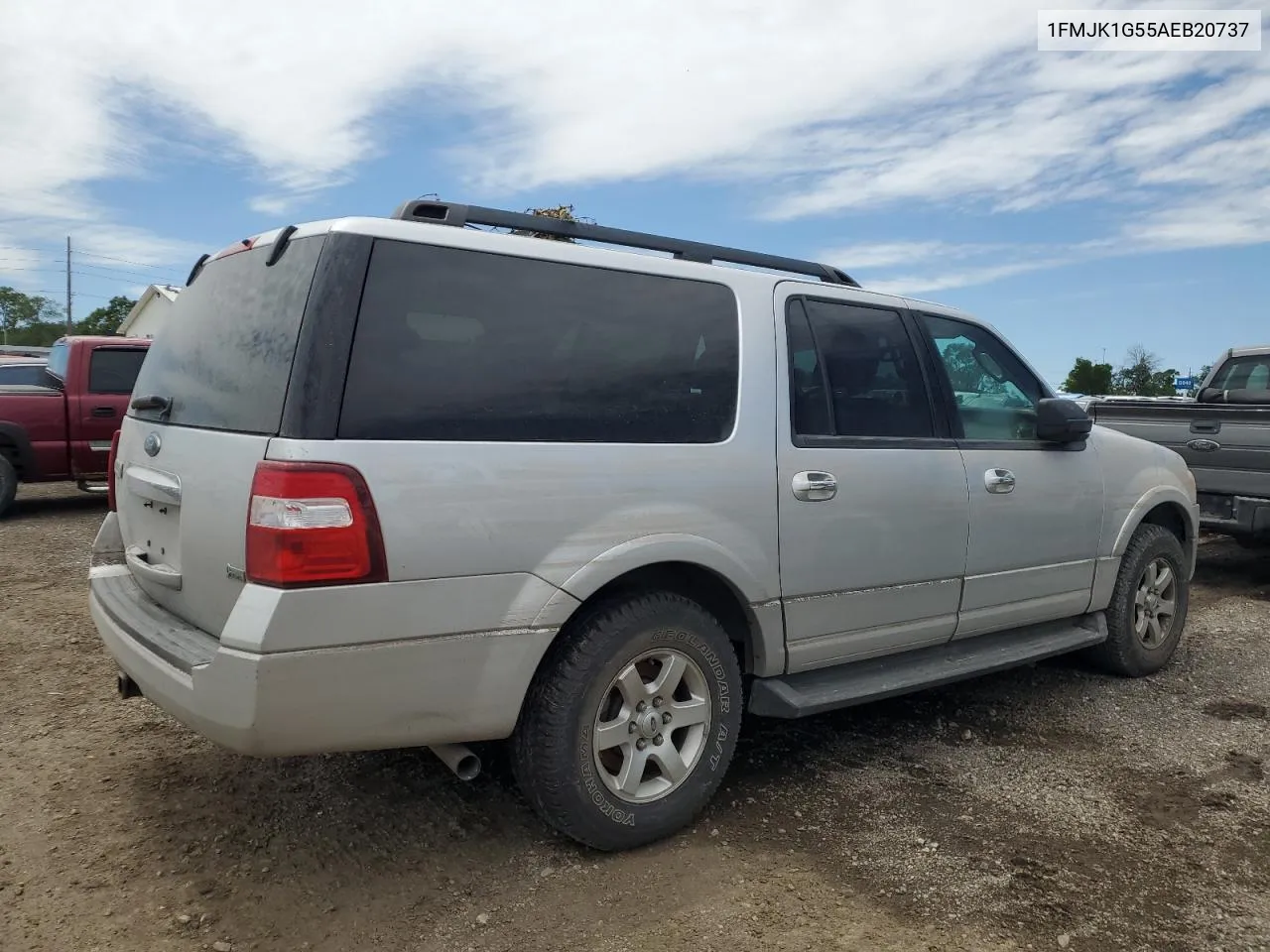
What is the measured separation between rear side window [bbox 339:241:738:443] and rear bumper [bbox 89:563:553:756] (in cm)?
59

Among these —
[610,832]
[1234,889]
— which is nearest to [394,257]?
[610,832]

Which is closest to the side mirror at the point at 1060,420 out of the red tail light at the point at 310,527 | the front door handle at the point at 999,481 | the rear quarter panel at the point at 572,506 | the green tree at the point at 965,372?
the green tree at the point at 965,372

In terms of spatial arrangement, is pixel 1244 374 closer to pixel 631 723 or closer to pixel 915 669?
pixel 915 669

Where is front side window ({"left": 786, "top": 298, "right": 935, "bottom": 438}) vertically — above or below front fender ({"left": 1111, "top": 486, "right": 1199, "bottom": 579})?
above

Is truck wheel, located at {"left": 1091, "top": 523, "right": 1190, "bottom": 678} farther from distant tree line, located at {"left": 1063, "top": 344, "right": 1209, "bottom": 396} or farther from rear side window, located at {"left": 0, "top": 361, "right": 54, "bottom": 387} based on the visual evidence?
distant tree line, located at {"left": 1063, "top": 344, "right": 1209, "bottom": 396}

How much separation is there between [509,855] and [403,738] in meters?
0.66

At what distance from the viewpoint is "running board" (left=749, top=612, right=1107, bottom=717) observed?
136 inches

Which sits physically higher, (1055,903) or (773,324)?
(773,324)

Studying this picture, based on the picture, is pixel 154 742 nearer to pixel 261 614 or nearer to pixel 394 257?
pixel 261 614

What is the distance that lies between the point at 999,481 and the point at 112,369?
30.6 feet

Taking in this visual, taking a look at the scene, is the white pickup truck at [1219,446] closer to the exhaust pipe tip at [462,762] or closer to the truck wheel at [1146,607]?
the truck wheel at [1146,607]

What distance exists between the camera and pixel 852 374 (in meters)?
3.79

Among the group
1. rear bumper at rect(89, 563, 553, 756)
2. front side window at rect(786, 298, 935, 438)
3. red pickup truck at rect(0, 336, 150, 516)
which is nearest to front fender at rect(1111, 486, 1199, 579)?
front side window at rect(786, 298, 935, 438)

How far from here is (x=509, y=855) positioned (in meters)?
3.09
